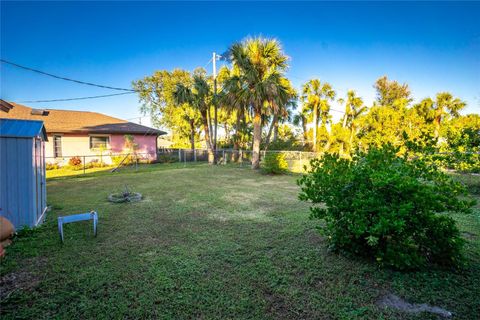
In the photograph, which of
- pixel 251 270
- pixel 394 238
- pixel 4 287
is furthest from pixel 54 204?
pixel 394 238

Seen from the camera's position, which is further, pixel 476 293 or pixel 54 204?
pixel 54 204

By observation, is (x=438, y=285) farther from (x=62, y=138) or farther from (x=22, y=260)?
(x=62, y=138)

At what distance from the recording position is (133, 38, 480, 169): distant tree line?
13789 millimetres

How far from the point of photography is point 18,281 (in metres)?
2.75

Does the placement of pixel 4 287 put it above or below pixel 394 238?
below

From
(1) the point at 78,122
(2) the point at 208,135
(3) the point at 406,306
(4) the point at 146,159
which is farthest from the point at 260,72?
(1) the point at 78,122

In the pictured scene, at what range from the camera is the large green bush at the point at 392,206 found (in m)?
2.58

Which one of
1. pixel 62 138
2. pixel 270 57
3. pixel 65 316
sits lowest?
pixel 65 316

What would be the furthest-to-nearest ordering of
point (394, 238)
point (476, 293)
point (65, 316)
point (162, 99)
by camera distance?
point (162, 99) → point (394, 238) → point (476, 293) → point (65, 316)

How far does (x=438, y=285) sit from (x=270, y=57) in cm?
1407

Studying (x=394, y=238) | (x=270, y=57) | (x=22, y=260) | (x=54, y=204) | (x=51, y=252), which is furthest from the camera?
(x=270, y=57)

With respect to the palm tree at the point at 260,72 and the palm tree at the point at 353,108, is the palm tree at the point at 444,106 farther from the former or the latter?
the palm tree at the point at 260,72

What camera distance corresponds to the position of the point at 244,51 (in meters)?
14.4

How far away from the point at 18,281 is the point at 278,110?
13.3m
